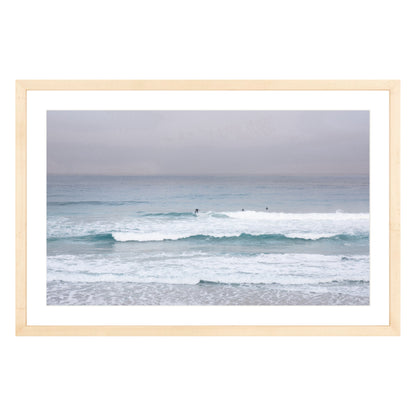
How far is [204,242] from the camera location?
7.68 feet

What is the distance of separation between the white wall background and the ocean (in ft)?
0.71

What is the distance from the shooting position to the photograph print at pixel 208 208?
7.57 feet

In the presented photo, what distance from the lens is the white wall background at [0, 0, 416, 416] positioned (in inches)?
87.3

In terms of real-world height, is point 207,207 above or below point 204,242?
above
